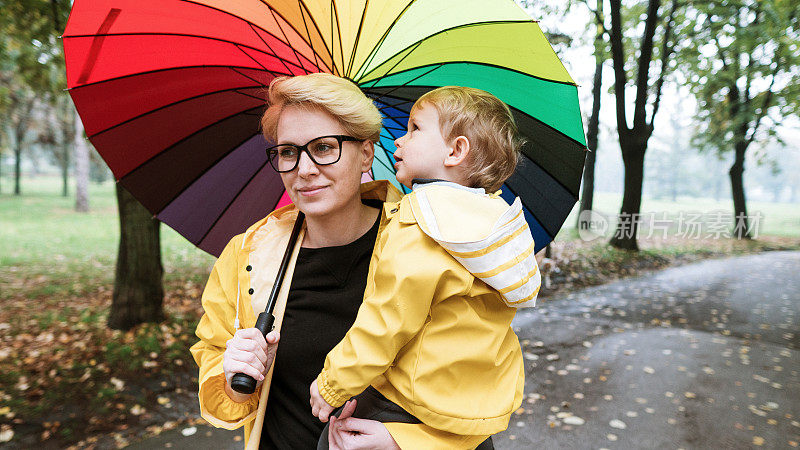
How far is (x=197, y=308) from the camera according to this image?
260 inches

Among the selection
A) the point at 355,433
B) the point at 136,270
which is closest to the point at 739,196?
the point at 136,270

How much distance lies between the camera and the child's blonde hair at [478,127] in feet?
4.97

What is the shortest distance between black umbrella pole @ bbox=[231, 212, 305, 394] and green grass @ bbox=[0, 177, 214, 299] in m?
7.83

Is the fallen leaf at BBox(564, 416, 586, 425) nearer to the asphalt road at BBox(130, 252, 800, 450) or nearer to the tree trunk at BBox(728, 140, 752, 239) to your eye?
the asphalt road at BBox(130, 252, 800, 450)

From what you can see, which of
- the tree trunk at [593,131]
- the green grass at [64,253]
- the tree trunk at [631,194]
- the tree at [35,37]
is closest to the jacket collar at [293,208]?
the tree at [35,37]

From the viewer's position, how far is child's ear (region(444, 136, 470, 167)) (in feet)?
4.90

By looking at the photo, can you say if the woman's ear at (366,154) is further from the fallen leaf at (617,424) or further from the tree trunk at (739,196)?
the tree trunk at (739,196)

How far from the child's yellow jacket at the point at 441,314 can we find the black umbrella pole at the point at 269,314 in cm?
24

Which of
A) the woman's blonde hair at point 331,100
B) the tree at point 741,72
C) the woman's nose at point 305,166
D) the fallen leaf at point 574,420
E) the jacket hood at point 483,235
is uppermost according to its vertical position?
the tree at point 741,72

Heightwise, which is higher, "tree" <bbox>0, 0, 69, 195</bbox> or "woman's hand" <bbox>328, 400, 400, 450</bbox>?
"tree" <bbox>0, 0, 69, 195</bbox>

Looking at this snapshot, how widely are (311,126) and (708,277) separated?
13161 millimetres

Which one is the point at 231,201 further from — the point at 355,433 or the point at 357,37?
the point at 355,433

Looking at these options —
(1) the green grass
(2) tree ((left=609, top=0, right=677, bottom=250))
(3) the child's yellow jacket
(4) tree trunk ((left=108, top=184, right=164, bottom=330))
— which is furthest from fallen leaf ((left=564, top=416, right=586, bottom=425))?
(2) tree ((left=609, top=0, right=677, bottom=250))

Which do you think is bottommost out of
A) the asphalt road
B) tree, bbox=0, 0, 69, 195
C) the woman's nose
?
the asphalt road
